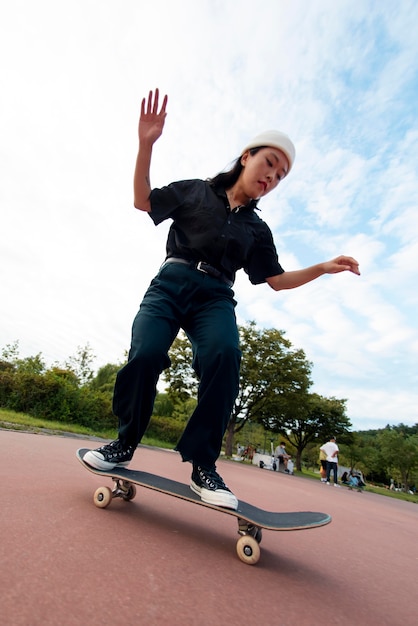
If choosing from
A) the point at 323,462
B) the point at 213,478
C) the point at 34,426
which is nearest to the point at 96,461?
the point at 213,478

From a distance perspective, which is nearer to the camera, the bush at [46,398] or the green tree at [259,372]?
the bush at [46,398]

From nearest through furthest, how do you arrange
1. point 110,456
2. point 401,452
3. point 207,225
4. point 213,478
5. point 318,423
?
point 213,478 → point 110,456 → point 207,225 → point 318,423 → point 401,452

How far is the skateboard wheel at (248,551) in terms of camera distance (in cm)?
165

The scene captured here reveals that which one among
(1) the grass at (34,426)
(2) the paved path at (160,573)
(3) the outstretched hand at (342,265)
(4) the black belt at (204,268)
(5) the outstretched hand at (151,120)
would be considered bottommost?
(2) the paved path at (160,573)

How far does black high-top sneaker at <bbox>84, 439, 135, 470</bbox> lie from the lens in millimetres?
2148

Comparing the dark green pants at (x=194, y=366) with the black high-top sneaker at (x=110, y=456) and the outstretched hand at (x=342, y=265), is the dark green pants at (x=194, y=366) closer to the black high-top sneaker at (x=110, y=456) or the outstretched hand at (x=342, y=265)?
the black high-top sneaker at (x=110, y=456)

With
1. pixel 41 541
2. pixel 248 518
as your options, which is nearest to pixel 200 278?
pixel 248 518

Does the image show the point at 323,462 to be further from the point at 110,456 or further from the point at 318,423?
the point at 318,423

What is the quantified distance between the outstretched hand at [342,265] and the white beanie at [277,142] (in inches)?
27.4

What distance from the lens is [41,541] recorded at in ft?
4.49

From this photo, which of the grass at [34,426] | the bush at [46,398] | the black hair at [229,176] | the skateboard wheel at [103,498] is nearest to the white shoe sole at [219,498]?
the skateboard wheel at [103,498]

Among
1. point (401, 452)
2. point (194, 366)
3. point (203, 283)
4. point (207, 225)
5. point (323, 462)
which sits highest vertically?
point (401, 452)

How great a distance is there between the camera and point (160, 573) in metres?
1.30

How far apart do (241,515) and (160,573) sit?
0.60 metres
